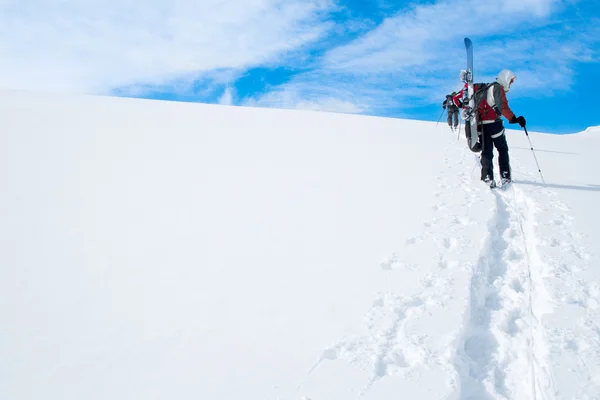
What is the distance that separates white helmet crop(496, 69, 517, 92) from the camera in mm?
5582

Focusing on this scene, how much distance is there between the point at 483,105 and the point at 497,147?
762 mm

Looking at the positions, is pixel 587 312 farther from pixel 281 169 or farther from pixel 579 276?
pixel 281 169

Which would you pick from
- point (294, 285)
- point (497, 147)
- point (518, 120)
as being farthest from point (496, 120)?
point (294, 285)

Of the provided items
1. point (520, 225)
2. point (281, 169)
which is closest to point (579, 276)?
point (520, 225)

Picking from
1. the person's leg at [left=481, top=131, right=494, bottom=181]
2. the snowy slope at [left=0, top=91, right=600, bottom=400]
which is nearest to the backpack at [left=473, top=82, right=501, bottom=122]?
the person's leg at [left=481, top=131, right=494, bottom=181]

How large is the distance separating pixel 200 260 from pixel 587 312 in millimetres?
3296

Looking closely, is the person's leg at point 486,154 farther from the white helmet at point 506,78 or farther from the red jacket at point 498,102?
the white helmet at point 506,78

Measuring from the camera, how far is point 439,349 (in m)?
2.28

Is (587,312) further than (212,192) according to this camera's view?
No

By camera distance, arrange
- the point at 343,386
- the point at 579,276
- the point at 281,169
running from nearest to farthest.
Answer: the point at 343,386 < the point at 579,276 < the point at 281,169

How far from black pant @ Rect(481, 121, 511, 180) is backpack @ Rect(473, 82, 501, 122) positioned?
157 millimetres

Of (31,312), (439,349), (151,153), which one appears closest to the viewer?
(439,349)

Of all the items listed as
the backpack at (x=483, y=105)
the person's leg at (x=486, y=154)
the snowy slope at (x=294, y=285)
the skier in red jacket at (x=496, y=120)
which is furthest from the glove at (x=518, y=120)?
the snowy slope at (x=294, y=285)

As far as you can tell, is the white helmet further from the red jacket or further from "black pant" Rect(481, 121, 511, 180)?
"black pant" Rect(481, 121, 511, 180)
